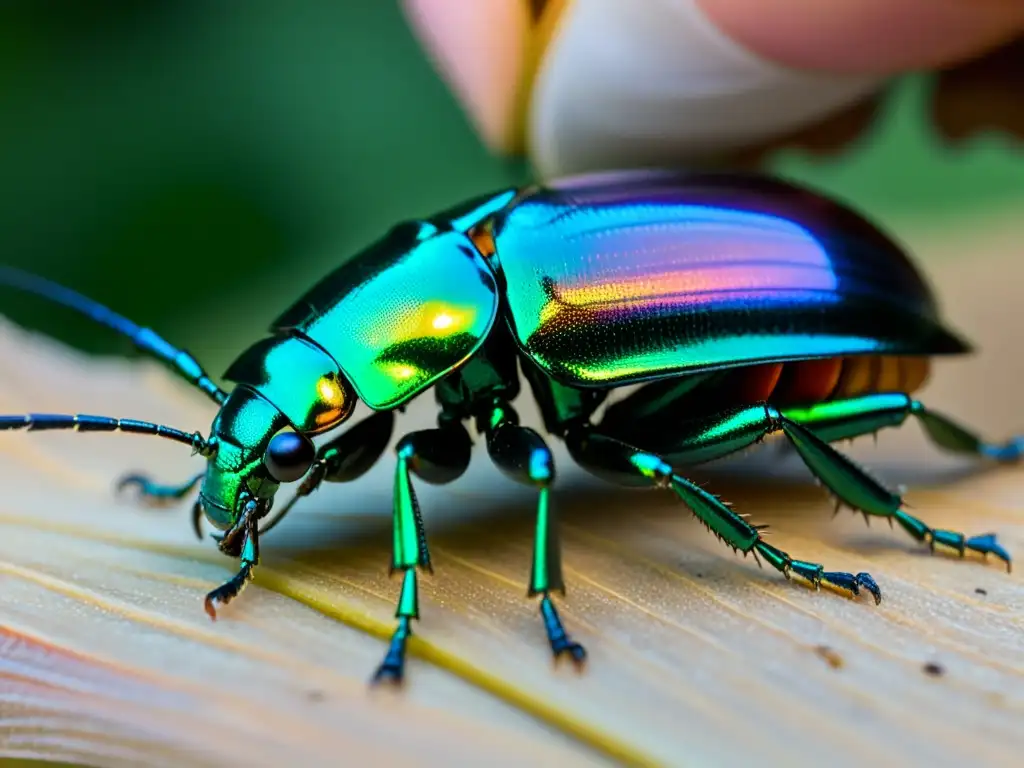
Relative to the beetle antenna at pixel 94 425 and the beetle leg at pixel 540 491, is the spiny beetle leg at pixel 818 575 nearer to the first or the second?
the beetle leg at pixel 540 491

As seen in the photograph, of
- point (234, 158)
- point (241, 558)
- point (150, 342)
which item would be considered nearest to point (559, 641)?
point (241, 558)

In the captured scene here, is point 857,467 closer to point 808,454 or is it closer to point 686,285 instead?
point 808,454

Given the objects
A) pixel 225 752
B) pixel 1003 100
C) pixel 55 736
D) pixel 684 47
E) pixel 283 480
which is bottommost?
pixel 55 736

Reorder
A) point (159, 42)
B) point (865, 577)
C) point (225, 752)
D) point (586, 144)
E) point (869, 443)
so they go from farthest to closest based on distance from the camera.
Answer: point (159, 42) < point (586, 144) < point (869, 443) < point (865, 577) < point (225, 752)

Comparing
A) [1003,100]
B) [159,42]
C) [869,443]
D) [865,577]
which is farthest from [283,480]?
[159,42]

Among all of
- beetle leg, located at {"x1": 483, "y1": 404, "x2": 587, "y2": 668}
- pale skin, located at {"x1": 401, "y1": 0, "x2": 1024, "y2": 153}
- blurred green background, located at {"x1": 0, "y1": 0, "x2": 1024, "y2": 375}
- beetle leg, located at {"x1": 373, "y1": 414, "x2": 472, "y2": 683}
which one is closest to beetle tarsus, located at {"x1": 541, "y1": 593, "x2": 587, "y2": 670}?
beetle leg, located at {"x1": 483, "y1": 404, "x2": 587, "y2": 668}

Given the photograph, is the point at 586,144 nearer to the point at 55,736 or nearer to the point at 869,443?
the point at 869,443
